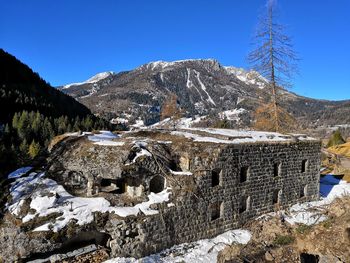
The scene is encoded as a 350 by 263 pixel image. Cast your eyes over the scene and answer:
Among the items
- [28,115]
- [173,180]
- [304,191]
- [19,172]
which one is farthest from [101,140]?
[28,115]

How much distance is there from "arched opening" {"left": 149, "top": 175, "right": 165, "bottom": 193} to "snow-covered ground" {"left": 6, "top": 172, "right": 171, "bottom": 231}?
731 mm

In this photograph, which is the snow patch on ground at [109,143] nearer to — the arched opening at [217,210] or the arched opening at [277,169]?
the arched opening at [217,210]

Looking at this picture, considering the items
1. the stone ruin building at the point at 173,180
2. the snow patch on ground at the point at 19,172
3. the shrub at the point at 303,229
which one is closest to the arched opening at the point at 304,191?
the stone ruin building at the point at 173,180

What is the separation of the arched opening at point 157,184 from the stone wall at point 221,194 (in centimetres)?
74

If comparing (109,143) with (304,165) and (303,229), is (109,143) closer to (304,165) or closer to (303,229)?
(303,229)

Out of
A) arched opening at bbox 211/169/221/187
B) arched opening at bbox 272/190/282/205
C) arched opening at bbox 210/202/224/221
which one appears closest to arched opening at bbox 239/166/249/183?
arched opening at bbox 211/169/221/187

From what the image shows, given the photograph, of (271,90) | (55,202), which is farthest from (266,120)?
(55,202)

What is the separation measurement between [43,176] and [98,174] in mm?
2821

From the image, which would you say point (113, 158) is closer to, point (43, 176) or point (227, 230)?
point (43, 176)

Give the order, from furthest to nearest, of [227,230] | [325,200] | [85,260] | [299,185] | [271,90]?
[271,90], [325,200], [299,185], [227,230], [85,260]

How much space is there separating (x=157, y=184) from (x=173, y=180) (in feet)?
3.43

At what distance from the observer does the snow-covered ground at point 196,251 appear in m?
13.2

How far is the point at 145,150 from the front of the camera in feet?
48.8

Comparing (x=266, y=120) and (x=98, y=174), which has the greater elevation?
(x=266, y=120)
